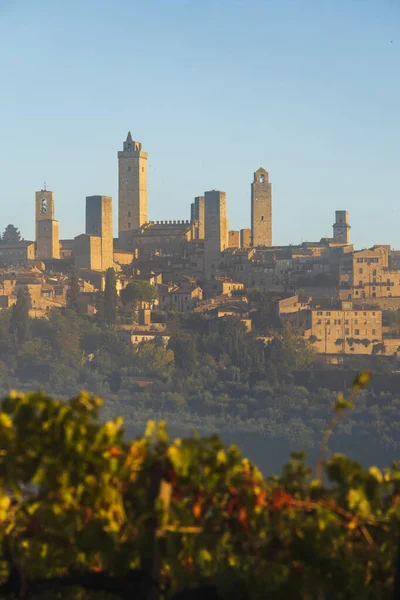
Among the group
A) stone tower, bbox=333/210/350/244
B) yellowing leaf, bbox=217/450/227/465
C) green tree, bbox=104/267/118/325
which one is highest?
stone tower, bbox=333/210/350/244

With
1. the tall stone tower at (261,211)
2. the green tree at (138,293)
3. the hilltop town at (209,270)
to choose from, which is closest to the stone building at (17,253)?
the hilltop town at (209,270)

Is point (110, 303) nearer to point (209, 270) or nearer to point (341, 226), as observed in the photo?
point (209, 270)

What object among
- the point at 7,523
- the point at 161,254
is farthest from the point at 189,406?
the point at 7,523

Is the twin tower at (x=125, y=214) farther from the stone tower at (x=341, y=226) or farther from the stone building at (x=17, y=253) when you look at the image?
the stone tower at (x=341, y=226)

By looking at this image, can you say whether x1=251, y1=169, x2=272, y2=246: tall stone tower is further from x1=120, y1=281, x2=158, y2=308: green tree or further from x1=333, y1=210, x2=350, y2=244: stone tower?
x1=120, y1=281, x2=158, y2=308: green tree

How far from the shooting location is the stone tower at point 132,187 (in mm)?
76688

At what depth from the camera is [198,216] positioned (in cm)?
7612

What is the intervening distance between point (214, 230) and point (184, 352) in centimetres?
1110

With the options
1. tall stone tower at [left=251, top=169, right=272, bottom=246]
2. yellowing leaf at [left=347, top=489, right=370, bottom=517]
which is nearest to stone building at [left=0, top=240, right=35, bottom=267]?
tall stone tower at [left=251, top=169, right=272, bottom=246]

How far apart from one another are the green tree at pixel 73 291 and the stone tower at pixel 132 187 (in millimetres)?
12143

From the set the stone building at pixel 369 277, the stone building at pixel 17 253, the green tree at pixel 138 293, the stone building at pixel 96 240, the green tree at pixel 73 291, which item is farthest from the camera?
the stone building at pixel 17 253

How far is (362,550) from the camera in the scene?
596 centimetres

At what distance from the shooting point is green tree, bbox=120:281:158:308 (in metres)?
63.3

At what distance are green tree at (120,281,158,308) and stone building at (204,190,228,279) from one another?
5446mm
